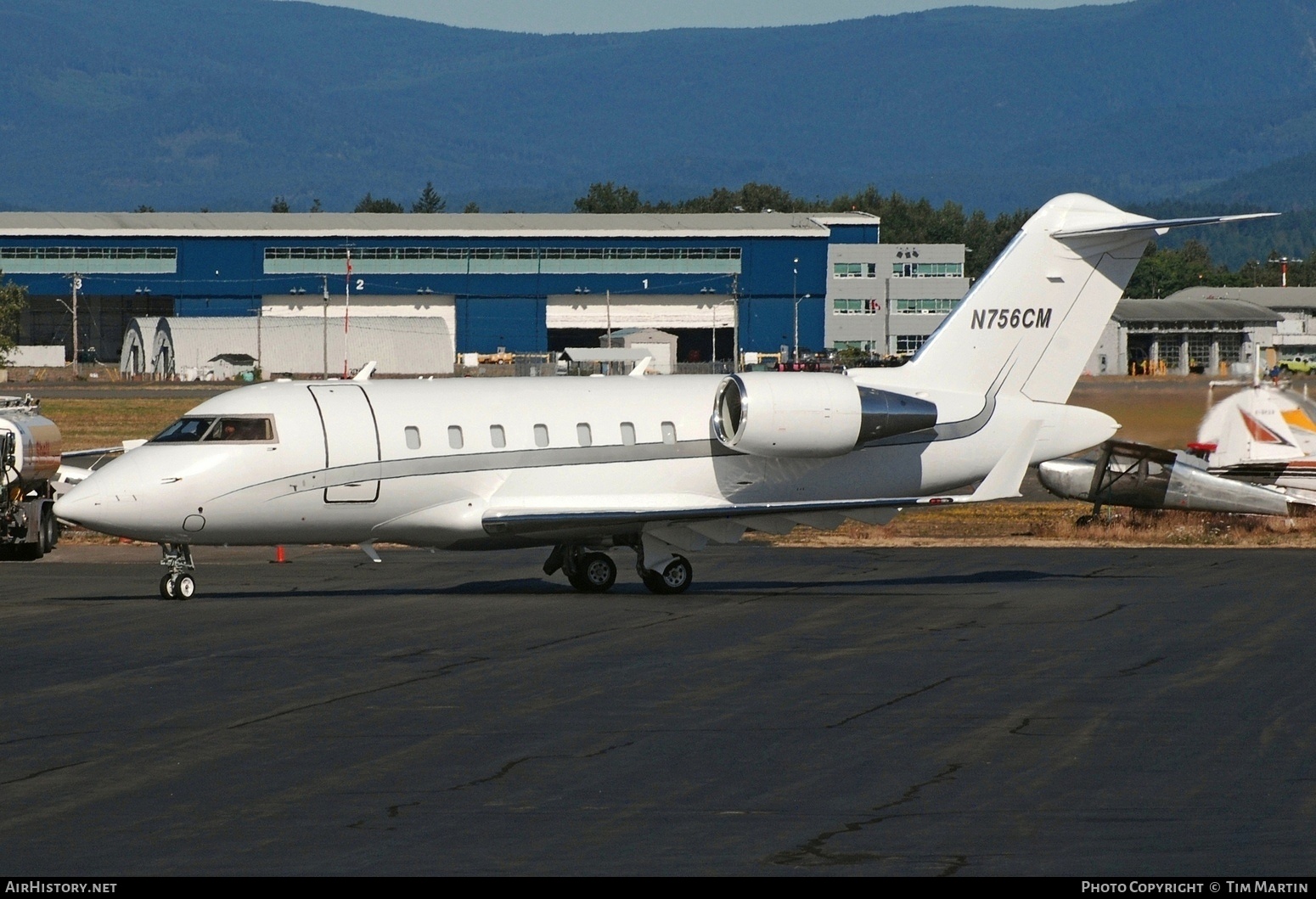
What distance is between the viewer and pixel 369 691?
17.7 m

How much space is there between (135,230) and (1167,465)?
119691 mm

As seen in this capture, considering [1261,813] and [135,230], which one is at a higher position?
[135,230]

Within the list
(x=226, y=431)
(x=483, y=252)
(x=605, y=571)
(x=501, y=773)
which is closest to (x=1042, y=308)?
(x=605, y=571)

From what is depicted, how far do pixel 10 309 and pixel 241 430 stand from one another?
11134cm

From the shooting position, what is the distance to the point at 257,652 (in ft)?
66.7

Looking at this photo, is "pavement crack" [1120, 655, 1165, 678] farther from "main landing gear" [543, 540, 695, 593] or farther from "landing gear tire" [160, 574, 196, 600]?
"landing gear tire" [160, 574, 196, 600]

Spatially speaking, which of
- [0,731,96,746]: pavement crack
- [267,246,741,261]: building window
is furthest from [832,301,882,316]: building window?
[0,731,96,746]: pavement crack

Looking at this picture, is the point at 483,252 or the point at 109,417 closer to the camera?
the point at 109,417

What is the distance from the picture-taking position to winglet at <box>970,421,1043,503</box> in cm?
2512

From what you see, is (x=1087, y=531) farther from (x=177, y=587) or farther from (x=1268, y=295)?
(x=1268, y=295)
